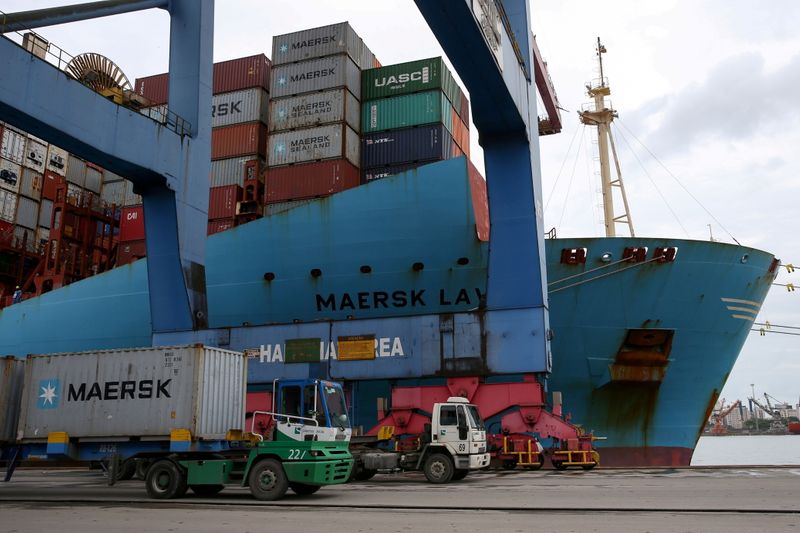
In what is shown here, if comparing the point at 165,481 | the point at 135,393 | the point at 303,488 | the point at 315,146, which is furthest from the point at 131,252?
the point at 303,488

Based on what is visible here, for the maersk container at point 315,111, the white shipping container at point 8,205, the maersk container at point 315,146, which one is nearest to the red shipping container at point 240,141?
the maersk container at point 315,111

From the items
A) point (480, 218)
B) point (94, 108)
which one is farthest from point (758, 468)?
point (94, 108)

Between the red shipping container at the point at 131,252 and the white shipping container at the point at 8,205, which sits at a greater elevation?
the white shipping container at the point at 8,205

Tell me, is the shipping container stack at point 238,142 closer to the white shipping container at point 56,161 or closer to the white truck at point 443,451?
the white shipping container at point 56,161

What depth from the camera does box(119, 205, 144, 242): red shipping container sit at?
103 ft

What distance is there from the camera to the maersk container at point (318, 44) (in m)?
30.8

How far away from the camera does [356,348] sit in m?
20.2

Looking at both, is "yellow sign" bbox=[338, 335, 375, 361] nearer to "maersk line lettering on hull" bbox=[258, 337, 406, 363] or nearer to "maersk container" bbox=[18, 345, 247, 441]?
"maersk line lettering on hull" bbox=[258, 337, 406, 363]

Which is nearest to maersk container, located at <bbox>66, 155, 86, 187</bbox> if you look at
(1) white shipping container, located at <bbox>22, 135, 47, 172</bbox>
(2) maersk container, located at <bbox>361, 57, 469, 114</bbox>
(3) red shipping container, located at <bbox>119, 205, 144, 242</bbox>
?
(1) white shipping container, located at <bbox>22, 135, 47, 172</bbox>

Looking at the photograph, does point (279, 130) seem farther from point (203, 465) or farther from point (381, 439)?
point (203, 465)

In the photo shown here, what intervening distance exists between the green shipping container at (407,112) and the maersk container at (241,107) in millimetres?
4951

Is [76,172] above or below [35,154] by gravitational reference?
below

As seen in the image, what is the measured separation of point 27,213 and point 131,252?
1028 centimetres

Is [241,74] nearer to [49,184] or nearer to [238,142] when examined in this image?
[238,142]
